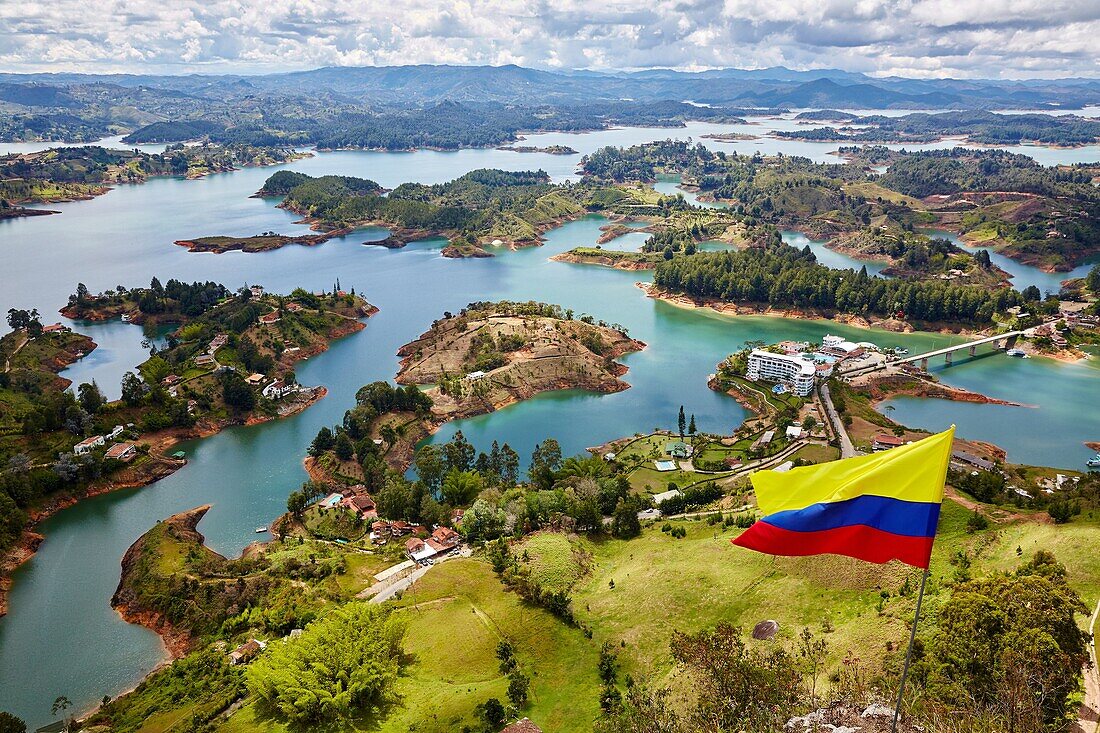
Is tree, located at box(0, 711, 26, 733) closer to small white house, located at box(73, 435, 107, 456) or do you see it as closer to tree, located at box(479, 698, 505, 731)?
tree, located at box(479, 698, 505, 731)

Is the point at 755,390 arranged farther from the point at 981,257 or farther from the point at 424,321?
the point at 981,257

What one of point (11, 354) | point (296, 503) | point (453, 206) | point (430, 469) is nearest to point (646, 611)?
point (430, 469)

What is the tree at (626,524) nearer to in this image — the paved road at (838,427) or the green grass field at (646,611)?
the green grass field at (646,611)

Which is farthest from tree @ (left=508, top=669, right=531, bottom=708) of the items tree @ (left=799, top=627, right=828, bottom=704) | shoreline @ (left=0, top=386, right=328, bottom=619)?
shoreline @ (left=0, top=386, right=328, bottom=619)

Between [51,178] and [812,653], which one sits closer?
[812,653]

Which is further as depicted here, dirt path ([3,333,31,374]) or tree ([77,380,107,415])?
dirt path ([3,333,31,374])

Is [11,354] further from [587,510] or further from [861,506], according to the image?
[861,506]
